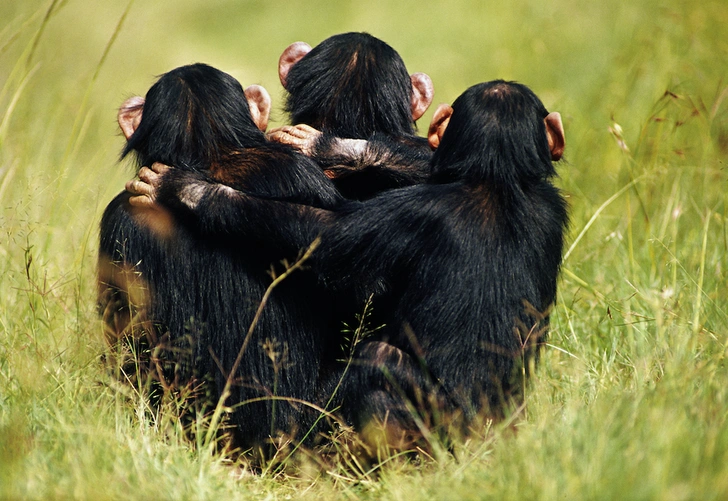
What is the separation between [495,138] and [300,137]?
99 centimetres

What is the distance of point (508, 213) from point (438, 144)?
54cm

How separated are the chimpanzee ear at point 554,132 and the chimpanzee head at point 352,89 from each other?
87 centimetres

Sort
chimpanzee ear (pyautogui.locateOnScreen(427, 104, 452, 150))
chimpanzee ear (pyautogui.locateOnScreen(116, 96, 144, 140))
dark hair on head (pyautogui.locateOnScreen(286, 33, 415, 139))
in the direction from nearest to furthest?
chimpanzee ear (pyautogui.locateOnScreen(427, 104, 452, 150)), chimpanzee ear (pyautogui.locateOnScreen(116, 96, 144, 140)), dark hair on head (pyautogui.locateOnScreen(286, 33, 415, 139))

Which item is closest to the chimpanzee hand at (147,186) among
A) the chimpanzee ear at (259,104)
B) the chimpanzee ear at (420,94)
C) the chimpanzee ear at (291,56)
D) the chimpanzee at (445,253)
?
the chimpanzee at (445,253)

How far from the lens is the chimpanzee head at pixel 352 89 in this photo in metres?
4.15

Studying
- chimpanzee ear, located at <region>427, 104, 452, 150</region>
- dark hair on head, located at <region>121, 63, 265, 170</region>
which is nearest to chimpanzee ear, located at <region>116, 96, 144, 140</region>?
dark hair on head, located at <region>121, 63, 265, 170</region>

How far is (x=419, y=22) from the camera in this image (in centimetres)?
1202

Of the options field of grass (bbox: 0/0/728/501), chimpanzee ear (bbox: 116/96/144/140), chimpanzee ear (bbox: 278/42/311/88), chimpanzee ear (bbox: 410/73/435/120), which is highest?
chimpanzee ear (bbox: 278/42/311/88)

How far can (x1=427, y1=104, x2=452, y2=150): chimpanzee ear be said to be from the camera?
3.71m

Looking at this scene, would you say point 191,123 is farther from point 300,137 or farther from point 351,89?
point 351,89

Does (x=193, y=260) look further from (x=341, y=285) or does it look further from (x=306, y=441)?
(x=306, y=441)

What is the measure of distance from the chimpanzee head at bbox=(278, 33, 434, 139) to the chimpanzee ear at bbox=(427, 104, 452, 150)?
44cm

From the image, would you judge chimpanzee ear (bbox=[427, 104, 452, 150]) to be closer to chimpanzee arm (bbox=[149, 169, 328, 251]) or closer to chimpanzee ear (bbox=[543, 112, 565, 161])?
chimpanzee ear (bbox=[543, 112, 565, 161])

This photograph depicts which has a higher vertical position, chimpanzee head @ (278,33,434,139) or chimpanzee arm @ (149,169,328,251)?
chimpanzee head @ (278,33,434,139)
